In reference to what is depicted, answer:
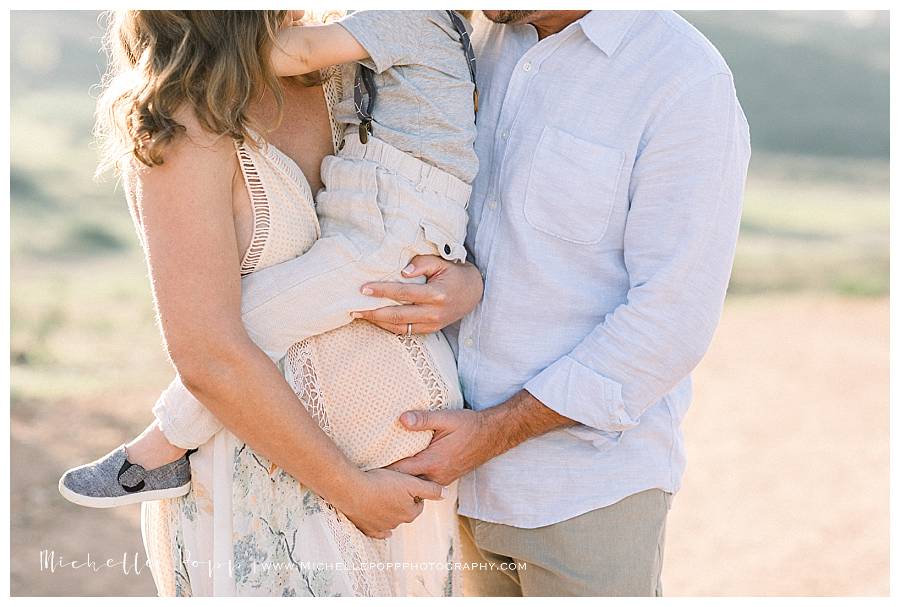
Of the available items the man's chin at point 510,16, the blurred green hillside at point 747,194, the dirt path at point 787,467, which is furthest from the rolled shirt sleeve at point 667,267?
the dirt path at point 787,467

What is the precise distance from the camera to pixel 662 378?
6.84ft

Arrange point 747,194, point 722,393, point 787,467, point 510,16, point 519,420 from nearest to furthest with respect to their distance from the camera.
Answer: point 519,420
point 510,16
point 787,467
point 722,393
point 747,194

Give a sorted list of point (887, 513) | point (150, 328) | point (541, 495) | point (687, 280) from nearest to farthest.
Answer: point (687, 280) < point (541, 495) < point (887, 513) < point (150, 328)

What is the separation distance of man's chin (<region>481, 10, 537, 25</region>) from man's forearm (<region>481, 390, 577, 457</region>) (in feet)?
2.83

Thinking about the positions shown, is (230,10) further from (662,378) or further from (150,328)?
(150,328)

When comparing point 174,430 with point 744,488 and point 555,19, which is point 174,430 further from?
point 744,488

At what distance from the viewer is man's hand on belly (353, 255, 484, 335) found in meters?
2.01

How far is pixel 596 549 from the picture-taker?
214cm

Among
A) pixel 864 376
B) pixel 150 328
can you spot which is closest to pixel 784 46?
pixel 864 376

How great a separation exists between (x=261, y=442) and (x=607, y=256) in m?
0.86

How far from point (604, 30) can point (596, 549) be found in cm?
116

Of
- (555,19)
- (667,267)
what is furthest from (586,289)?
(555,19)

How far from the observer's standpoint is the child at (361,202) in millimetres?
1930

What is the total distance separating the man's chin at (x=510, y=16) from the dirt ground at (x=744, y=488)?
217 cm
